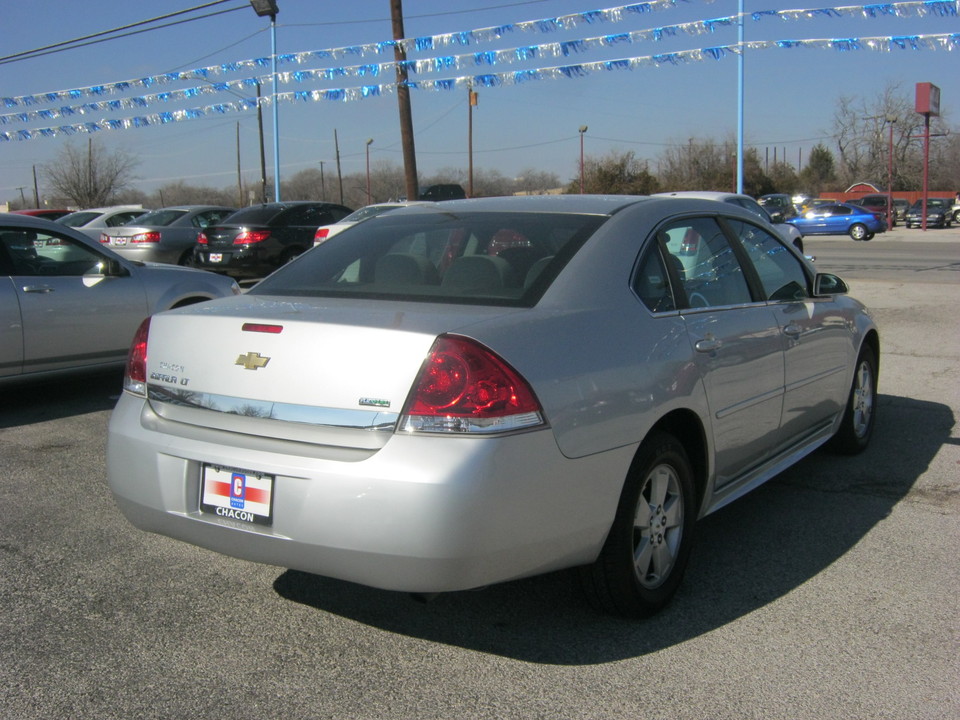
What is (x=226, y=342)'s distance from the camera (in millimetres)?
3312

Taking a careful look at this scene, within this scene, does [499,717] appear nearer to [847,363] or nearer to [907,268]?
[847,363]

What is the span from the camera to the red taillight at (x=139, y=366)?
3.60 m

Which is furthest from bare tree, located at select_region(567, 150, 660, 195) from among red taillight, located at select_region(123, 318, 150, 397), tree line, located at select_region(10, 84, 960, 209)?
red taillight, located at select_region(123, 318, 150, 397)

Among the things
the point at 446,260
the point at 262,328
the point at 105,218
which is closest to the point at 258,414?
the point at 262,328

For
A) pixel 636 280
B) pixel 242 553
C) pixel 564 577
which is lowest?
pixel 564 577

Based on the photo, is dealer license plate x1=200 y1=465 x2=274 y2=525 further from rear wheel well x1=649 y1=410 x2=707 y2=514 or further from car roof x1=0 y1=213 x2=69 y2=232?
car roof x1=0 y1=213 x2=69 y2=232

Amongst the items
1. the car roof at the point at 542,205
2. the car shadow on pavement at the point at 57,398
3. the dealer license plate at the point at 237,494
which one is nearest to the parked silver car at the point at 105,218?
the car shadow on pavement at the point at 57,398

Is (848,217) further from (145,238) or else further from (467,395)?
(467,395)

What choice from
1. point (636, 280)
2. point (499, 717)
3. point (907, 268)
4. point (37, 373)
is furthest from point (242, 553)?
point (907, 268)

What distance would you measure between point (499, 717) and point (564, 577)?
1.16 meters

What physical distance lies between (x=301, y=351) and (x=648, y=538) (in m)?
1.49

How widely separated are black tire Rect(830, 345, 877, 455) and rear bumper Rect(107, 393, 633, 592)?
2.96 meters

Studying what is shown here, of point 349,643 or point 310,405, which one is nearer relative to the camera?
point 310,405

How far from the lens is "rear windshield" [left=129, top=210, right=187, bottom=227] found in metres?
19.6
